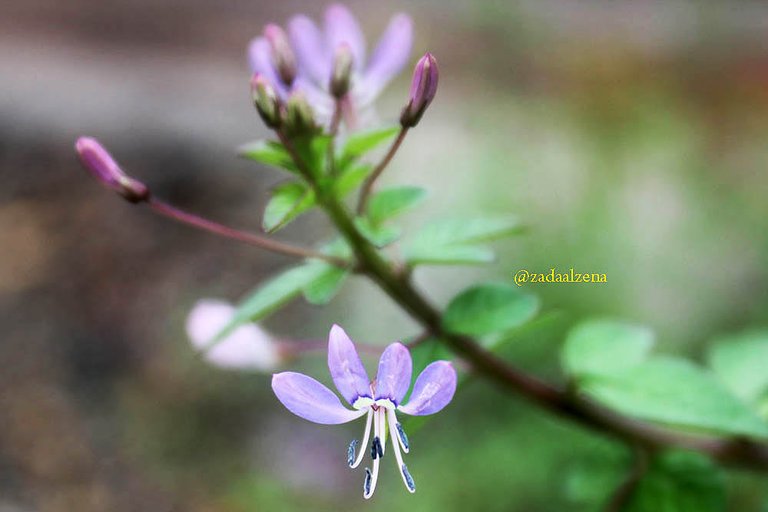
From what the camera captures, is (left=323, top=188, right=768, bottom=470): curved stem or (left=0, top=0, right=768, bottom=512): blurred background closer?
(left=323, top=188, right=768, bottom=470): curved stem

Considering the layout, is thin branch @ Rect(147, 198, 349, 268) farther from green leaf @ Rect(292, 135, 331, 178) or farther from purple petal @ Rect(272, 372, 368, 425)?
purple petal @ Rect(272, 372, 368, 425)

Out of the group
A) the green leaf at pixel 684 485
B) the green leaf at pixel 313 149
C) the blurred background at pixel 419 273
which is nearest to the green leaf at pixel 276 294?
the green leaf at pixel 313 149

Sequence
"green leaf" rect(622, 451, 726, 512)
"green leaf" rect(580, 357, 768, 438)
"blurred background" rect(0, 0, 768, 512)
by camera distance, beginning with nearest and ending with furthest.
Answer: "green leaf" rect(580, 357, 768, 438) < "green leaf" rect(622, 451, 726, 512) < "blurred background" rect(0, 0, 768, 512)

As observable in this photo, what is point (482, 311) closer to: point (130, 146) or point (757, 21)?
point (130, 146)

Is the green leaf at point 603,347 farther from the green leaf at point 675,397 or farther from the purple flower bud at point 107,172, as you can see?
the purple flower bud at point 107,172

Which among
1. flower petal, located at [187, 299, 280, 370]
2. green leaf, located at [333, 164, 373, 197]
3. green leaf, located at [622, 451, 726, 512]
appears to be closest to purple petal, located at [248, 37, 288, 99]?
green leaf, located at [333, 164, 373, 197]

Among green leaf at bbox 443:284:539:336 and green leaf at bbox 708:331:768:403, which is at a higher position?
green leaf at bbox 443:284:539:336

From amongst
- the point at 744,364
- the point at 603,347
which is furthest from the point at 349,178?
the point at 744,364
